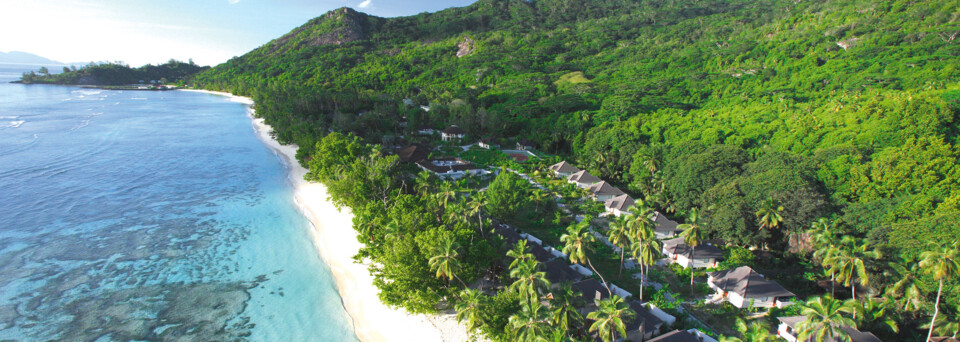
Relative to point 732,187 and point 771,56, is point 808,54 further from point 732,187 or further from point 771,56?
point 732,187

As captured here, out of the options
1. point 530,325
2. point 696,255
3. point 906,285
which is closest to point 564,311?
point 530,325

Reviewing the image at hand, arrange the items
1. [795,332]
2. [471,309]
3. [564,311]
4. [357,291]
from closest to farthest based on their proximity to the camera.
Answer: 1. [564,311]
2. [471,309]
3. [795,332]
4. [357,291]

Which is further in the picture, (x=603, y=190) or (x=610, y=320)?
(x=603, y=190)

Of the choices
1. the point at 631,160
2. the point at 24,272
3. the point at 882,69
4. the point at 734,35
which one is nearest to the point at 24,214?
the point at 24,272

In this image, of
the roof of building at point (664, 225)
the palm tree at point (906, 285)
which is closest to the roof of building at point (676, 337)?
the palm tree at point (906, 285)

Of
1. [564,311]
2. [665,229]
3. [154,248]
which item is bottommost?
[154,248]

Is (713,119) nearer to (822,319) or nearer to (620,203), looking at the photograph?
(620,203)
